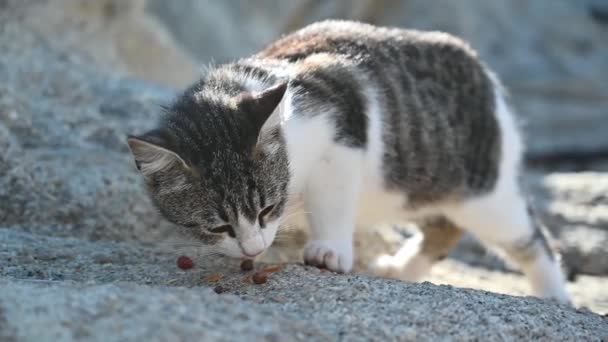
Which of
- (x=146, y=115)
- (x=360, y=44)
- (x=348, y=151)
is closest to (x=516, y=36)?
(x=146, y=115)

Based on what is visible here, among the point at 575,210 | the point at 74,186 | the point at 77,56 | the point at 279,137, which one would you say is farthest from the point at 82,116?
the point at 575,210

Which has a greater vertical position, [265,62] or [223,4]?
[223,4]

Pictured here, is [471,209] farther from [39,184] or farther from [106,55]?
[106,55]

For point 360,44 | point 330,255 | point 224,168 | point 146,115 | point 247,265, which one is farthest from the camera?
point 146,115

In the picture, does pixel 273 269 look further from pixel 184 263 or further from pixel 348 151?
pixel 348 151

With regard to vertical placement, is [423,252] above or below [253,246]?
above

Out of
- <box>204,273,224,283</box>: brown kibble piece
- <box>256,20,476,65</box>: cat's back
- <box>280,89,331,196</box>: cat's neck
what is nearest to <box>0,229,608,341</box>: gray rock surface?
<box>204,273,224,283</box>: brown kibble piece

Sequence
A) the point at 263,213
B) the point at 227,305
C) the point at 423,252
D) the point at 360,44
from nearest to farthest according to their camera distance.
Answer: the point at 227,305 → the point at 263,213 → the point at 360,44 → the point at 423,252

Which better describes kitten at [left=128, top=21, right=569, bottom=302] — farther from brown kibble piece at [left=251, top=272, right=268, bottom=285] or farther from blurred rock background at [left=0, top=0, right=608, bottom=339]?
blurred rock background at [left=0, top=0, right=608, bottom=339]
